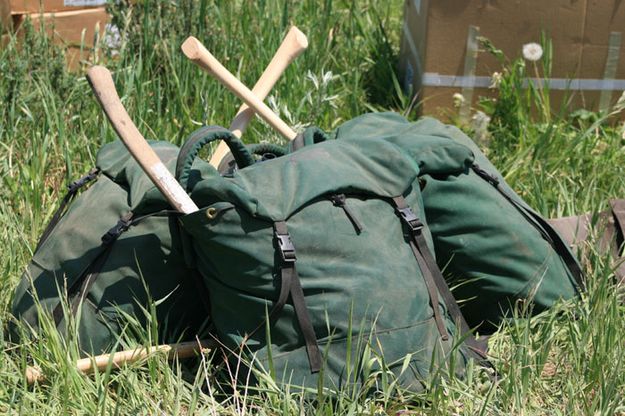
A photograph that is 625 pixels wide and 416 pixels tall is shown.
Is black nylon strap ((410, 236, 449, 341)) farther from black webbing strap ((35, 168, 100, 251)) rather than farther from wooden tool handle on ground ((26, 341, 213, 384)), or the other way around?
black webbing strap ((35, 168, 100, 251))

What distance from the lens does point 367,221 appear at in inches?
99.6

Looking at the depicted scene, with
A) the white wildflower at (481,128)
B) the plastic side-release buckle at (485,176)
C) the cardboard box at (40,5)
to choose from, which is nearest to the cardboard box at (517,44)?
the white wildflower at (481,128)

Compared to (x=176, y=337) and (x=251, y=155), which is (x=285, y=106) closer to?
(x=251, y=155)

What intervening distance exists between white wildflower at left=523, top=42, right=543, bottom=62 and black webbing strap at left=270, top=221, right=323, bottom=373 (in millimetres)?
2023

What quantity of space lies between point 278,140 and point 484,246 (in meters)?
1.07

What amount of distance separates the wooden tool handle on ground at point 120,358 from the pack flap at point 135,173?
36cm

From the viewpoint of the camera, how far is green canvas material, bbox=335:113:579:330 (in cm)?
278

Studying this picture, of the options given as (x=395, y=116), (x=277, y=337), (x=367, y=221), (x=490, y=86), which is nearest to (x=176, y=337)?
(x=277, y=337)

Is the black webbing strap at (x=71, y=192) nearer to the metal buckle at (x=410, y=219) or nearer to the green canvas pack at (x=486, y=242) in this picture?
the green canvas pack at (x=486, y=242)

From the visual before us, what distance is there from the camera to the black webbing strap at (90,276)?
260 cm

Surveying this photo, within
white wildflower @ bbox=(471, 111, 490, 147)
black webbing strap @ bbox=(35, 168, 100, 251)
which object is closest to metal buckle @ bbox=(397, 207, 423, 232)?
black webbing strap @ bbox=(35, 168, 100, 251)

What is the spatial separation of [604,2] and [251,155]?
6.37ft

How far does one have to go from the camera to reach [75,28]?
439cm

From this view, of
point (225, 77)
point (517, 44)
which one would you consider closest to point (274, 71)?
point (225, 77)
